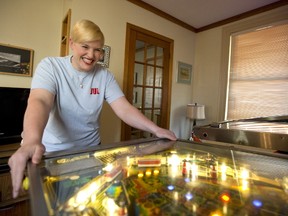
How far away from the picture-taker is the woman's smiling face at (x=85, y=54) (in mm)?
964

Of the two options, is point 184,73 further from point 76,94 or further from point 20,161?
point 20,161

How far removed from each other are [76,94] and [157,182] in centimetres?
67

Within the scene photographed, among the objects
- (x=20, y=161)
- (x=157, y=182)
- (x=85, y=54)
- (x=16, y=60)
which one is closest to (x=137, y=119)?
(x=85, y=54)

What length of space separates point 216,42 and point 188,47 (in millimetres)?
488

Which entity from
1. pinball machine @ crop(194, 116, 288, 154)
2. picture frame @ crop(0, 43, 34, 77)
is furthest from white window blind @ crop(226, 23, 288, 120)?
picture frame @ crop(0, 43, 34, 77)

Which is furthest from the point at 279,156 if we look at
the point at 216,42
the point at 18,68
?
the point at 216,42

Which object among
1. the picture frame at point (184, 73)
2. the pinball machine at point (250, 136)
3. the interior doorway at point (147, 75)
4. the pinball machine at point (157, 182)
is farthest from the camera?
the picture frame at point (184, 73)

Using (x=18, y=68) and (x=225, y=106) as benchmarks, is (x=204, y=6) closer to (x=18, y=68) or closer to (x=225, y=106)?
(x=225, y=106)

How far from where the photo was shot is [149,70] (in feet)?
9.68

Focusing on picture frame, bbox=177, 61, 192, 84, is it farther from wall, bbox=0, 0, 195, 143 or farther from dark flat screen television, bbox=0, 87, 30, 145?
dark flat screen television, bbox=0, 87, 30, 145

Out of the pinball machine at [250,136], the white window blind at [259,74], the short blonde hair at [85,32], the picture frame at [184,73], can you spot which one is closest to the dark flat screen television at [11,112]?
the short blonde hair at [85,32]

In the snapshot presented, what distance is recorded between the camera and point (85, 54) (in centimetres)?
99

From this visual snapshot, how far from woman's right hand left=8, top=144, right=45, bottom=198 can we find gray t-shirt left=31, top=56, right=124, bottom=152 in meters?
0.44

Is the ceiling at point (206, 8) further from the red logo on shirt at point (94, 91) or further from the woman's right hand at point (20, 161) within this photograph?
the woman's right hand at point (20, 161)
